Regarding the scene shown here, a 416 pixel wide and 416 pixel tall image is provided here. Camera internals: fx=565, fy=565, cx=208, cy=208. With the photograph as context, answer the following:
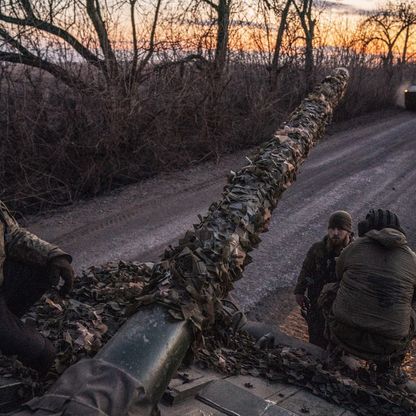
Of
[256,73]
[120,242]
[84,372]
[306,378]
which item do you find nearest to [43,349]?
[84,372]

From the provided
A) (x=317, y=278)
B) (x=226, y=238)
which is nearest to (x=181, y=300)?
(x=226, y=238)

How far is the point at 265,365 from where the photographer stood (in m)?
3.42

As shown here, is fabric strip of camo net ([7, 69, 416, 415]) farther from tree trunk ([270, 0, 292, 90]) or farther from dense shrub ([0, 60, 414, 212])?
tree trunk ([270, 0, 292, 90])

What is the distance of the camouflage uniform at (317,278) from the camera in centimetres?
576

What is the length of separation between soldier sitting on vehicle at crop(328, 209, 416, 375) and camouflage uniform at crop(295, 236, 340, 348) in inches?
43.9

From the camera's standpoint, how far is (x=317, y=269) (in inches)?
233

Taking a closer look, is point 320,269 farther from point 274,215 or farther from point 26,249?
point 274,215

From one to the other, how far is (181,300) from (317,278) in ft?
13.1

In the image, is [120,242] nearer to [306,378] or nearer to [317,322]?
[317,322]

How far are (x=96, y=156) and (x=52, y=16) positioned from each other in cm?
253

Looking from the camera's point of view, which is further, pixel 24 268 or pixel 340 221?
pixel 340 221

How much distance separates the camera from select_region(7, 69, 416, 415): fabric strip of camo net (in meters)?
2.34

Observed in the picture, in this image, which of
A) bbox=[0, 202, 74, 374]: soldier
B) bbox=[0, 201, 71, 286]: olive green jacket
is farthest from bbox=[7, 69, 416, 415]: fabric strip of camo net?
bbox=[0, 201, 71, 286]: olive green jacket

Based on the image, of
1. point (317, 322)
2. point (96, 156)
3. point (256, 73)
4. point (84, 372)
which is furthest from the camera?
point (256, 73)
